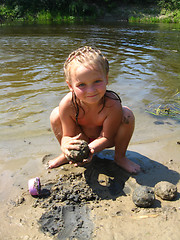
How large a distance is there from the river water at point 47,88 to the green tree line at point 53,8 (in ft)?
61.5

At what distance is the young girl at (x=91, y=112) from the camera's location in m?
2.10

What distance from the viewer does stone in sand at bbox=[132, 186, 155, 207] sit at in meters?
1.90

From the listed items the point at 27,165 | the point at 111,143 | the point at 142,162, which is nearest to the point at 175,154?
the point at 142,162

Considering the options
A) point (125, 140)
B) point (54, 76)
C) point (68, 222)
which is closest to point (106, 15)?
point (54, 76)

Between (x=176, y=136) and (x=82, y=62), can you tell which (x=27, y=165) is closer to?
(x=82, y=62)

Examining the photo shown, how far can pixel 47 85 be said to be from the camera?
16.6 ft

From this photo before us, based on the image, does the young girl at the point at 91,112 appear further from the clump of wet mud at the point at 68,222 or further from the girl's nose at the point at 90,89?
the clump of wet mud at the point at 68,222

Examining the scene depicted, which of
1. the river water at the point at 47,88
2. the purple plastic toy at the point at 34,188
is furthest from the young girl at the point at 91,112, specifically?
the river water at the point at 47,88

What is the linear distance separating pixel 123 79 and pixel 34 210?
13.6 ft

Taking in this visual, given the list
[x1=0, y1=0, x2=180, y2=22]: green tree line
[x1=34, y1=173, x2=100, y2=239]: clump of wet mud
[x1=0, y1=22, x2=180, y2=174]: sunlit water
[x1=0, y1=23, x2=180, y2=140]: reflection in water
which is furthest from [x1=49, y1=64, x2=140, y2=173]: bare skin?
[x1=0, y1=0, x2=180, y2=22]: green tree line

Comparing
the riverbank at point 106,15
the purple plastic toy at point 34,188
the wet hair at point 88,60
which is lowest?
the purple plastic toy at point 34,188

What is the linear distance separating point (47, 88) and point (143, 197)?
350cm

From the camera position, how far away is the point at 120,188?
86.7 inches

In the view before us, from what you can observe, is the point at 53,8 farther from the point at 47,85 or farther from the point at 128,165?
the point at 128,165
